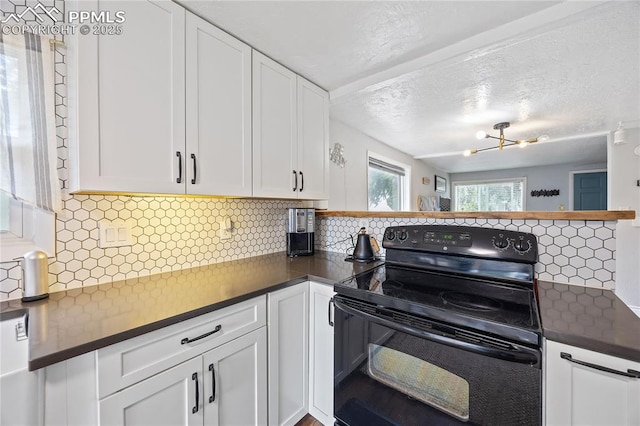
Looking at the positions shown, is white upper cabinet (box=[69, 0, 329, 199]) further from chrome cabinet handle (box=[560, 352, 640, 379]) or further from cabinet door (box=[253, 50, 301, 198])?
chrome cabinet handle (box=[560, 352, 640, 379])

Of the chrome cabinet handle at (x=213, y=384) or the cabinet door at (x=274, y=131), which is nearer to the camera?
the chrome cabinet handle at (x=213, y=384)

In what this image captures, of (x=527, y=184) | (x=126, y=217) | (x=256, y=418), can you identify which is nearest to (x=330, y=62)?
(x=126, y=217)

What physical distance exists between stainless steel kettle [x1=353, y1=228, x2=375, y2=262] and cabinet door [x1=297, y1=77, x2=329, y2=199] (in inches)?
16.7

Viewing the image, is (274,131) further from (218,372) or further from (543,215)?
(543,215)

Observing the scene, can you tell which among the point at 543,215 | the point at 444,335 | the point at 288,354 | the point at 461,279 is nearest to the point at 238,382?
the point at 288,354

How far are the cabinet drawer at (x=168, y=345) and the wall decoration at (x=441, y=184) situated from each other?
5.73 m

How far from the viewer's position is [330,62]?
163 cm

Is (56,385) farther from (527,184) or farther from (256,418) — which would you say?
(527,184)

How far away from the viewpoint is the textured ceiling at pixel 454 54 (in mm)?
1219

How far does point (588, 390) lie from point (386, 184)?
3.37 metres

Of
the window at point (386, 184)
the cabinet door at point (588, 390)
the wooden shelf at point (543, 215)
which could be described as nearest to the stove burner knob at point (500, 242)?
the wooden shelf at point (543, 215)

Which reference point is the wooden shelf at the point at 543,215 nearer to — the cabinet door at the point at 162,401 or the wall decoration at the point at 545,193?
the cabinet door at the point at 162,401

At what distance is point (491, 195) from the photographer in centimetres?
666

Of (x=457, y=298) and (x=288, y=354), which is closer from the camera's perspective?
(x=457, y=298)
